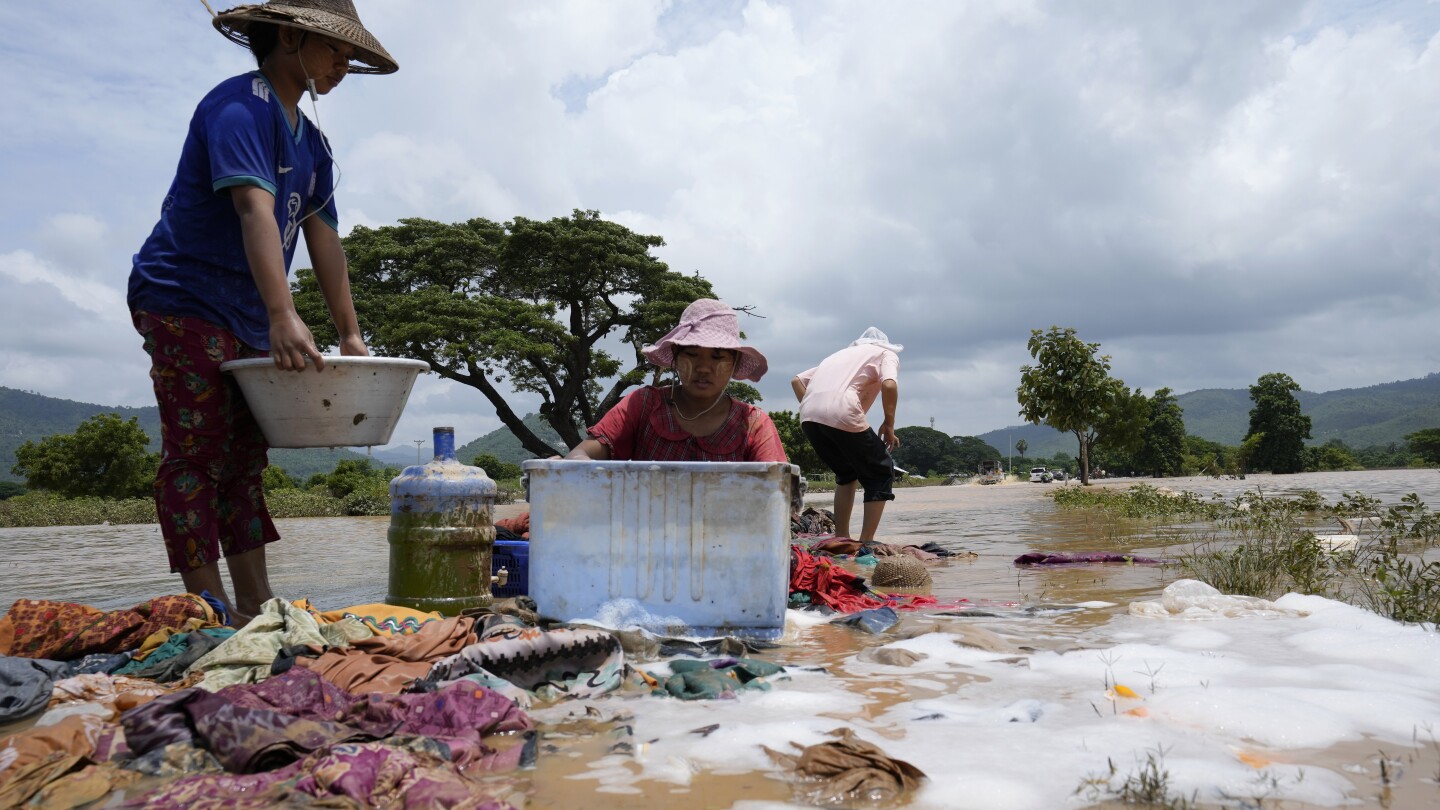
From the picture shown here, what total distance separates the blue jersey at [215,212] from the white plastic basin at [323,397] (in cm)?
28

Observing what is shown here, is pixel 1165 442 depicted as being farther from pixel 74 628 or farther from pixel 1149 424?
pixel 74 628

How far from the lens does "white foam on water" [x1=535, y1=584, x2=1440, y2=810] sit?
179 centimetres

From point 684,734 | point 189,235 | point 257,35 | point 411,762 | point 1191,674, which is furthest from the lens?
point 257,35

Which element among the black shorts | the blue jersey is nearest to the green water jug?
the blue jersey

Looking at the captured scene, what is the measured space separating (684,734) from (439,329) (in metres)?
22.3

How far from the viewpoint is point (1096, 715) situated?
87.3 inches

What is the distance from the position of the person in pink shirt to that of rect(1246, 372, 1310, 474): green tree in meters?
68.8

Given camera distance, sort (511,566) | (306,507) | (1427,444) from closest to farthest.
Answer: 1. (511,566)
2. (306,507)
3. (1427,444)

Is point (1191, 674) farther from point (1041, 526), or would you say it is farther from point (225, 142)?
point (1041, 526)

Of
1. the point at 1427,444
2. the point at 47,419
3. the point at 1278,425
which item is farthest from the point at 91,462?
the point at 47,419

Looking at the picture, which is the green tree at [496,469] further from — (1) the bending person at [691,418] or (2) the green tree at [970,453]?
(2) the green tree at [970,453]

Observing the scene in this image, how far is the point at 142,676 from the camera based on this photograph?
9.20ft

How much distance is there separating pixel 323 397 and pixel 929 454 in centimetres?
13733

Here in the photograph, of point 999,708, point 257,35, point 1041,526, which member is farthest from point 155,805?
point 1041,526
